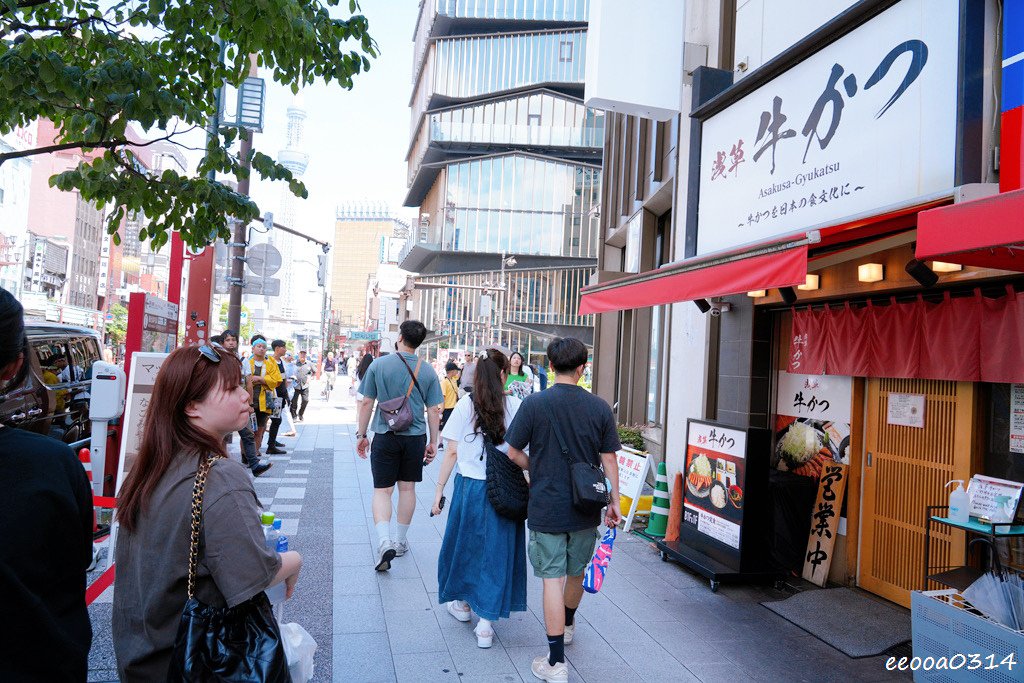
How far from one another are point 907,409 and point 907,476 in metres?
0.55

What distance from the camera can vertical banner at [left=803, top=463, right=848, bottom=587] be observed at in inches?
257

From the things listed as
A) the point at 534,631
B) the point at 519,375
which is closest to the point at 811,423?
the point at 534,631

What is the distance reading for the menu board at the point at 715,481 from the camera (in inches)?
257

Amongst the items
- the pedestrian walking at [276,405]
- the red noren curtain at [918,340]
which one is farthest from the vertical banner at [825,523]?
the pedestrian walking at [276,405]

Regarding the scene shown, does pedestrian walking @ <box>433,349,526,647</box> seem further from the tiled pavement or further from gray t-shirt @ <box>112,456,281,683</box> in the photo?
gray t-shirt @ <box>112,456,281,683</box>

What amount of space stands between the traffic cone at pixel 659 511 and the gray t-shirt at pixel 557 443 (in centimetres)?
377

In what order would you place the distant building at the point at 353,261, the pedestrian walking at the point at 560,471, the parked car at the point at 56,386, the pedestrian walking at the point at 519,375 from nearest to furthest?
the pedestrian walking at the point at 560,471
the parked car at the point at 56,386
the pedestrian walking at the point at 519,375
the distant building at the point at 353,261

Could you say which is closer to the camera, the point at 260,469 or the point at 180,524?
the point at 180,524

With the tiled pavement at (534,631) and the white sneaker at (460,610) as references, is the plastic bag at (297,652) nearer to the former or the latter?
the tiled pavement at (534,631)

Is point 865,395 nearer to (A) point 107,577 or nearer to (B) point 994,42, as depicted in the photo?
(B) point 994,42

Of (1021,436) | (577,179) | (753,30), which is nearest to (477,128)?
(577,179)

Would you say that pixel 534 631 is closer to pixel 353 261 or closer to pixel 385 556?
pixel 385 556

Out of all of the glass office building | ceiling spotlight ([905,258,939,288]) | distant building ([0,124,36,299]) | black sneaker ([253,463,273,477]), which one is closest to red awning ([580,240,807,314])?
ceiling spotlight ([905,258,939,288])

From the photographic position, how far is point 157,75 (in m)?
5.96
